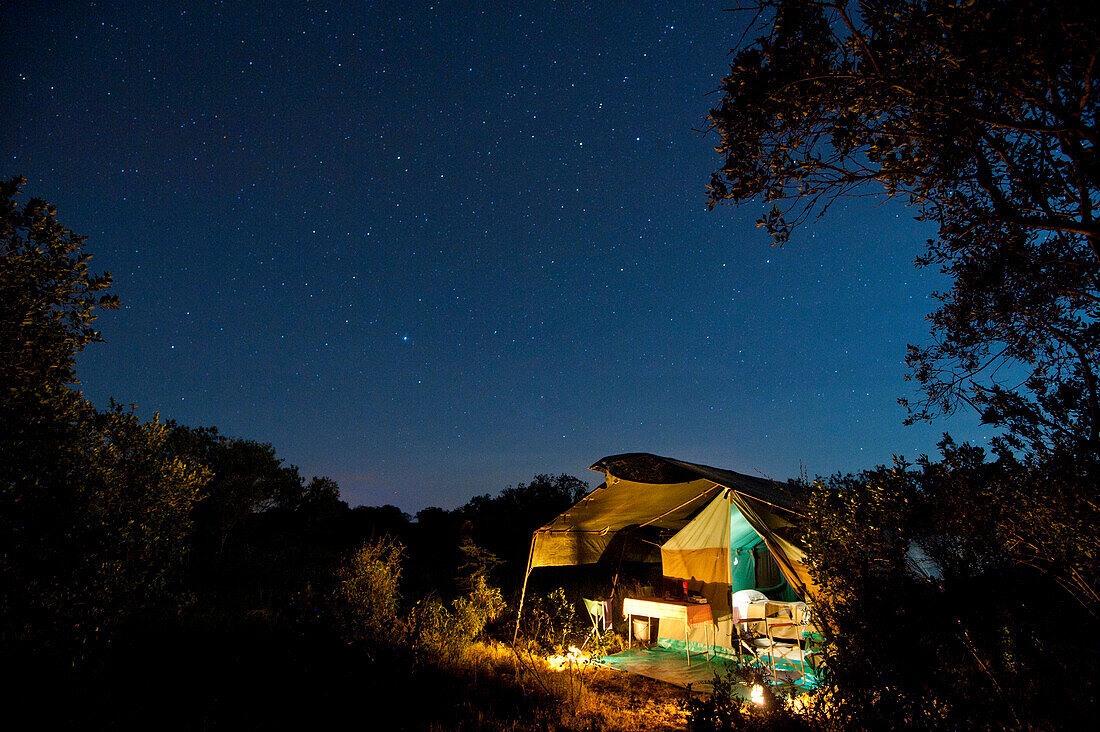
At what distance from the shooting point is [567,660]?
6.77m

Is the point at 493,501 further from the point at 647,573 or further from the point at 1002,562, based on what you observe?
the point at 1002,562

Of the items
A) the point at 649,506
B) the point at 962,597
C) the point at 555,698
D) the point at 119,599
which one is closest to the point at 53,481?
the point at 119,599

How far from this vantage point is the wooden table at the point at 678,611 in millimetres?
7742

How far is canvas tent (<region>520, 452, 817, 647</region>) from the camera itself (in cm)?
759

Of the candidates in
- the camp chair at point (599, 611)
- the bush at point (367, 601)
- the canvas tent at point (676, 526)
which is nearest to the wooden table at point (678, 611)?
the canvas tent at point (676, 526)

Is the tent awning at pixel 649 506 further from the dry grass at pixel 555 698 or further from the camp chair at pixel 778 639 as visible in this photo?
the dry grass at pixel 555 698

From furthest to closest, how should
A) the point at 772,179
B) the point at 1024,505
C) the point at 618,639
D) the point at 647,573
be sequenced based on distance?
the point at 647,573 → the point at 618,639 → the point at 772,179 → the point at 1024,505

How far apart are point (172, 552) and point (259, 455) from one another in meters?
16.9

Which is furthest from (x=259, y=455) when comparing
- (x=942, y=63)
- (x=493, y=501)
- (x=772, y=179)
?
(x=942, y=63)

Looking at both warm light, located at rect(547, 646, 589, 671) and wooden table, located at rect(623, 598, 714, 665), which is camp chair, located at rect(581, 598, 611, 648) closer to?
wooden table, located at rect(623, 598, 714, 665)

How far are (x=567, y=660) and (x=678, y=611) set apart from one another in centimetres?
211

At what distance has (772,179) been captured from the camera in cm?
445

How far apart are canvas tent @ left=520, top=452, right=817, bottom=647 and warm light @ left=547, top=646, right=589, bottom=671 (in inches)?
83.0

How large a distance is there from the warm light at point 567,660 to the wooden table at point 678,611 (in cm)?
179
